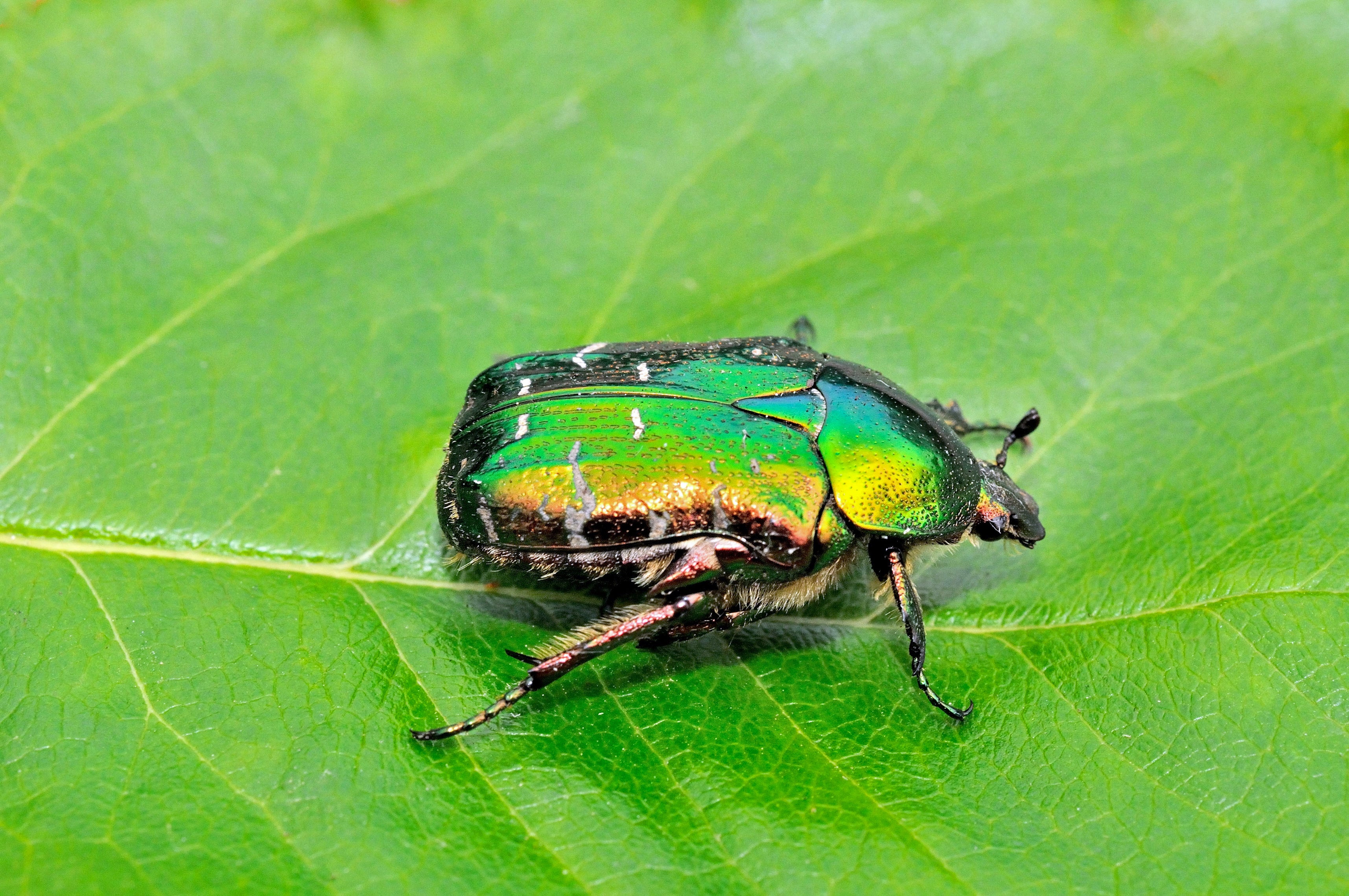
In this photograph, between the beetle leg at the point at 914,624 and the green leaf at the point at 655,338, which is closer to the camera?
the green leaf at the point at 655,338

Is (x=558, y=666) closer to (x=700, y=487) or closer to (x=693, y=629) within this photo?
(x=693, y=629)

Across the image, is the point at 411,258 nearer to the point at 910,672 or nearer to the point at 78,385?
the point at 78,385

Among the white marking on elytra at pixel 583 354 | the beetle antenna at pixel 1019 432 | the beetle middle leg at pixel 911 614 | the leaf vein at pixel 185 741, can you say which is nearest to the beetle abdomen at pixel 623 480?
the white marking on elytra at pixel 583 354

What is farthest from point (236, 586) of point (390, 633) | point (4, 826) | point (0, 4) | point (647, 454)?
point (0, 4)

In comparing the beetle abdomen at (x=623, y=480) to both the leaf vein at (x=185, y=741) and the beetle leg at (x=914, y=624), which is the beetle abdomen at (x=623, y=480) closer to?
the beetle leg at (x=914, y=624)

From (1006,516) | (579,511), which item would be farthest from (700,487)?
(1006,516)

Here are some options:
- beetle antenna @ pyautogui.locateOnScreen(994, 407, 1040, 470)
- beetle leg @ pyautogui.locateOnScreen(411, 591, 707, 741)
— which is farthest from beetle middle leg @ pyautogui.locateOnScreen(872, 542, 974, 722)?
beetle leg @ pyautogui.locateOnScreen(411, 591, 707, 741)
